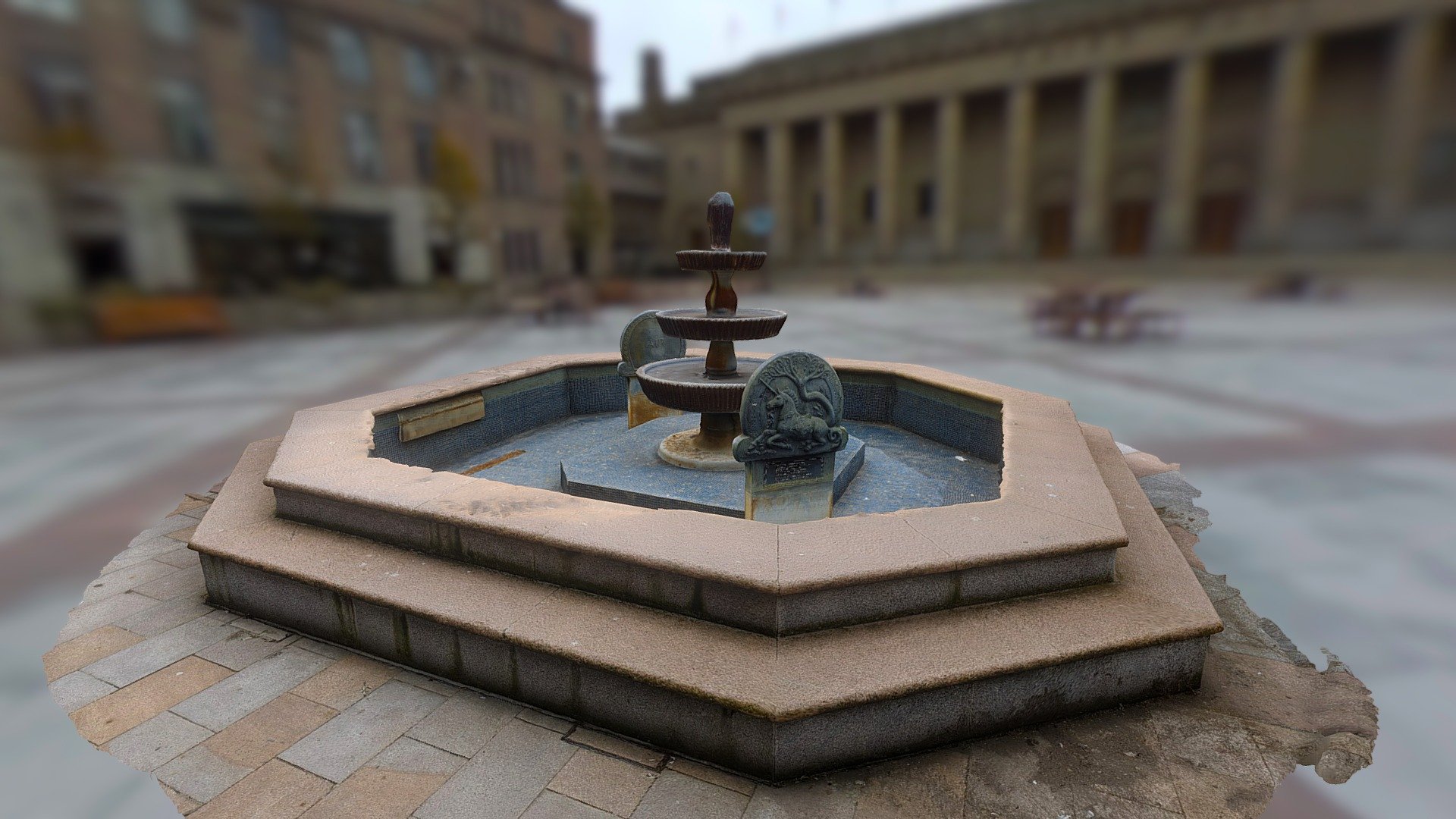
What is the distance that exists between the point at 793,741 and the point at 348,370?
12449 mm

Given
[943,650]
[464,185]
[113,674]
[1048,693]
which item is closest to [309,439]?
[113,674]

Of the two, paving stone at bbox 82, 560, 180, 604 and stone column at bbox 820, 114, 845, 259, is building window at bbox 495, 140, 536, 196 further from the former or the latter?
paving stone at bbox 82, 560, 180, 604

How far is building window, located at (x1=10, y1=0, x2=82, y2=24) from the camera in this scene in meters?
4.45

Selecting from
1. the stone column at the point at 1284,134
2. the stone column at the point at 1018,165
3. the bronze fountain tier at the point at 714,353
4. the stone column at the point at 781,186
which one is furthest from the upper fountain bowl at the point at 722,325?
the stone column at the point at 781,186

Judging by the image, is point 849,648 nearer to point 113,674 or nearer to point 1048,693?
point 1048,693

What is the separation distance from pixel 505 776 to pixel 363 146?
21.0 m

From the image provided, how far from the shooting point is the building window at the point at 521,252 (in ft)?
99.5

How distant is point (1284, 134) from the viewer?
25438 mm

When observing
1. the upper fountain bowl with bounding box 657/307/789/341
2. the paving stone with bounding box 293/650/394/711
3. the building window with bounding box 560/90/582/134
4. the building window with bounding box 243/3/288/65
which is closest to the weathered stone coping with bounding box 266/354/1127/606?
the paving stone with bounding box 293/650/394/711

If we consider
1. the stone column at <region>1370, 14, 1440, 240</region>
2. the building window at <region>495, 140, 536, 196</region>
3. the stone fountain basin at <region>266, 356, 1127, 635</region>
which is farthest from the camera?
the building window at <region>495, 140, 536, 196</region>

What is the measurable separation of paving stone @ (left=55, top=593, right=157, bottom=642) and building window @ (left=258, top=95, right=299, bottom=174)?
768 centimetres

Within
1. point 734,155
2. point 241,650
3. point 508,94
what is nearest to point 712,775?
point 241,650

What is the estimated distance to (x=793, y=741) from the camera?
2.63 metres

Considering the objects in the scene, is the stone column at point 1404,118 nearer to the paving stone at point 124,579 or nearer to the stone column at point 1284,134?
the stone column at point 1284,134
